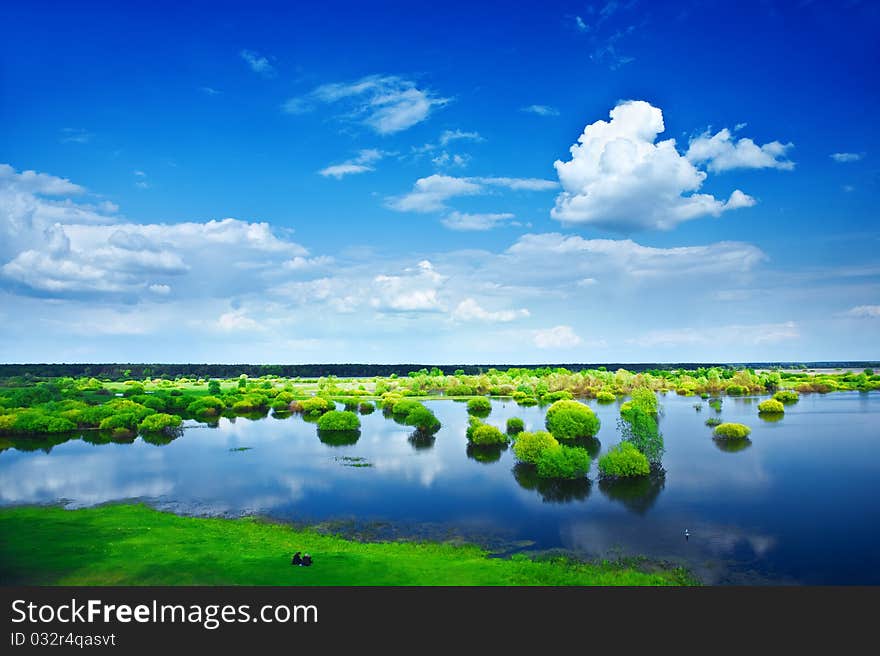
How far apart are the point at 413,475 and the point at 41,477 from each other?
39.3 metres

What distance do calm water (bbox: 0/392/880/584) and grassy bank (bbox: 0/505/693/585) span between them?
367cm

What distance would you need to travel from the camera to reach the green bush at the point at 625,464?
52.2 m

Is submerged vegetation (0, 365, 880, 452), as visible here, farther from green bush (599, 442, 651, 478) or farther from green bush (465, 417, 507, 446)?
green bush (599, 442, 651, 478)

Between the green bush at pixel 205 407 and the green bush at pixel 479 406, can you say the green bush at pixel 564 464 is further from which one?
the green bush at pixel 205 407

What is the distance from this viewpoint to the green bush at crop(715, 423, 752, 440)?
75.2 metres

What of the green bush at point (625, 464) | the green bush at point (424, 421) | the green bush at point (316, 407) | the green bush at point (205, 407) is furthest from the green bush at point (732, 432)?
the green bush at point (205, 407)

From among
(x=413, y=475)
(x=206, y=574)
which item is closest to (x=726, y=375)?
(x=413, y=475)

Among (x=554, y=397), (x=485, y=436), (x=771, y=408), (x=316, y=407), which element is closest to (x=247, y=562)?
(x=485, y=436)

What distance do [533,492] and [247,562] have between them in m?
26.4

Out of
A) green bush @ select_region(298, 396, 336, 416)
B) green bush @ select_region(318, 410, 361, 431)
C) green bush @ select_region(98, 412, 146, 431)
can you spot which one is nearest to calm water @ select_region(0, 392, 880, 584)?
green bush @ select_region(318, 410, 361, 431)

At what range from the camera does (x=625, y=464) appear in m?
52.2

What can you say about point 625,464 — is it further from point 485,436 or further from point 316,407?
point 316,407

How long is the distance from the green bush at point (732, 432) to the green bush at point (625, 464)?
28847mm

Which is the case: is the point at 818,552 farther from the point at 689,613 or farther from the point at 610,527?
the point at 689,613
